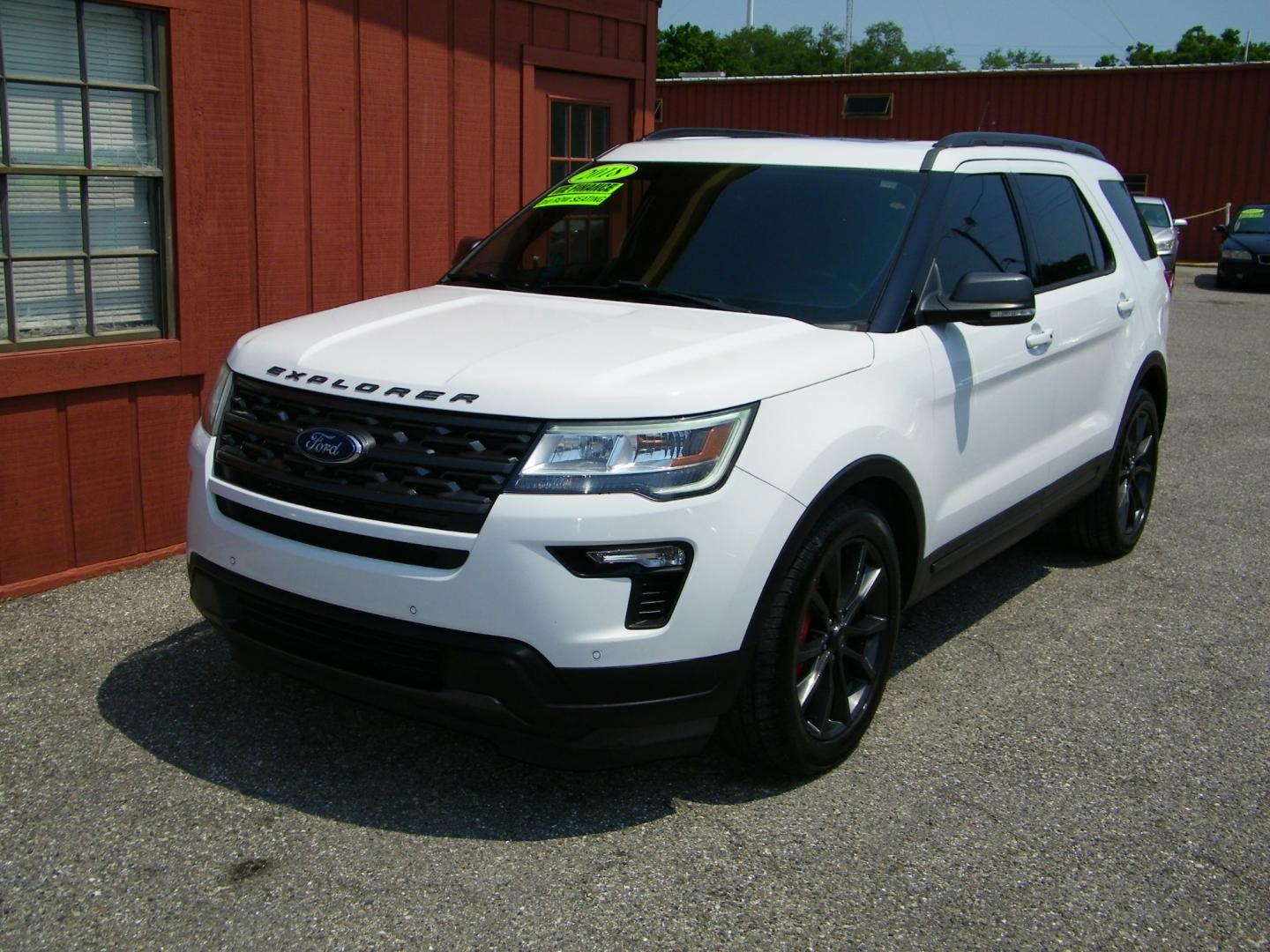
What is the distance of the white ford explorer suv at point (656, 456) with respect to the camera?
322cm

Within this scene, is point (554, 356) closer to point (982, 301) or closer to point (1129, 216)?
point (982, 301)

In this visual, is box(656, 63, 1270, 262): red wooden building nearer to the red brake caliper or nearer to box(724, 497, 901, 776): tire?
box(724, 497, 901, 776): tire

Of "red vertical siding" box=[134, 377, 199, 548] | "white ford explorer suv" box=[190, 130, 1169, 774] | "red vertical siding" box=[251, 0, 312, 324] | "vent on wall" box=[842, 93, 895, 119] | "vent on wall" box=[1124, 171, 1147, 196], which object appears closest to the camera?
"white ford explorer suv" box=[190, 130, 1169, 774]

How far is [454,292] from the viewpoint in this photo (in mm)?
4566

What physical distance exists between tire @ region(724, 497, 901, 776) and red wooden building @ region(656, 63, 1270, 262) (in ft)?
84.8

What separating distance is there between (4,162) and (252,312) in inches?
49.9

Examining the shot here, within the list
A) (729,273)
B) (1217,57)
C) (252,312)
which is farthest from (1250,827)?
(1217,57)

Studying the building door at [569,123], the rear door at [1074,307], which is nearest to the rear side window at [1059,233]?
the rear door at [1074,307]

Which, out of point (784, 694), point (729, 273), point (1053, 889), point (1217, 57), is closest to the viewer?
point (1053, 889)

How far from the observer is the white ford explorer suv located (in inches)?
127

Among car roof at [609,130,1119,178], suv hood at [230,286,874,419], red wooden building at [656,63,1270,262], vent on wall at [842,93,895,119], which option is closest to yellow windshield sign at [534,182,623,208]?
car roof at [609,130,1119,178]

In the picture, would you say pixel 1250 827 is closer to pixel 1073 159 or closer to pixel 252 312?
pixel 1073 159

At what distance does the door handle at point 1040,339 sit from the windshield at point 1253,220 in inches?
809

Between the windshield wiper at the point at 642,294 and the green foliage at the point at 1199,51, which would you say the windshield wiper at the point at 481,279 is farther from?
the green foliage at the point at 1199,51
